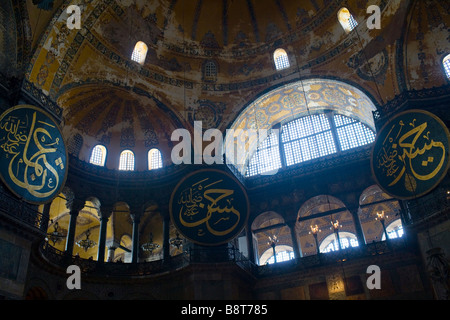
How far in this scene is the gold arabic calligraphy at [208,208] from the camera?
494 inches

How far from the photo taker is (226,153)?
50.8 ft

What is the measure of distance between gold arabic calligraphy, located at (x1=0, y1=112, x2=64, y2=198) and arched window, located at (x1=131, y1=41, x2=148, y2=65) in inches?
213

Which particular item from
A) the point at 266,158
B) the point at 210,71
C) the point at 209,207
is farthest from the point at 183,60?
the point at 209,207

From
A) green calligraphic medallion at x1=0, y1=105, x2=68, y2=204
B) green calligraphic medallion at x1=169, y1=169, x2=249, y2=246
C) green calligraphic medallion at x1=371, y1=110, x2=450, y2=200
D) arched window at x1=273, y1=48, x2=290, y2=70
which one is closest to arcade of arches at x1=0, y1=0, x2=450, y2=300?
arched window at x1=273, y1=48, x2=290, y2=70

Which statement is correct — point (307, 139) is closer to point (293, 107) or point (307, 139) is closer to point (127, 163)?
point (293, 107)

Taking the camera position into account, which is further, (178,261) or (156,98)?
(156,98)

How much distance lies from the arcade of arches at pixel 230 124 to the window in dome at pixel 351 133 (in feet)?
0.17

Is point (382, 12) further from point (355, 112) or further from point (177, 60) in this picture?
point (177, 60)

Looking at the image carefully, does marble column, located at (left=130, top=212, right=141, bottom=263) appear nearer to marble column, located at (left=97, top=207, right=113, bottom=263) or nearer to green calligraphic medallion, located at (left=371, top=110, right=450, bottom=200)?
marble column, located at (left=97, top=207, right=113, bottom=263)

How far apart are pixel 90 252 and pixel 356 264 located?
1103cm

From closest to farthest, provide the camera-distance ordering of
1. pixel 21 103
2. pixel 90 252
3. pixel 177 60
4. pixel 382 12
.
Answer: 1. pixel 21 103
2. pixel 382 12
3. pixel 177 60
4. pixel 90 252

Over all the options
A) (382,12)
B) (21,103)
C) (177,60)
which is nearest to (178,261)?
(21,103)

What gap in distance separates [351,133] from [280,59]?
3961 mm

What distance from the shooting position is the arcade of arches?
12.2 meters
